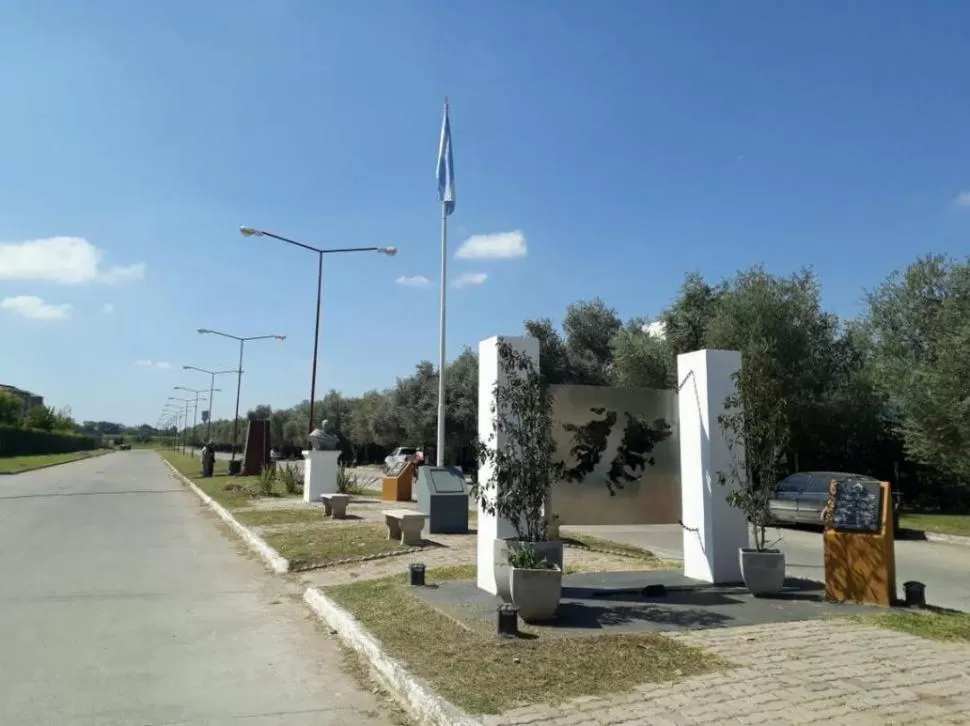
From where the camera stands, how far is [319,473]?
23.9 meters

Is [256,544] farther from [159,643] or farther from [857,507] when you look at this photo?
[857,507]

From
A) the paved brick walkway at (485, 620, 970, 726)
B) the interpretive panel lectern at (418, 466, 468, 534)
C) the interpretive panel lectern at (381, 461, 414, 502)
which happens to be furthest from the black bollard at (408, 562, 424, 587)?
the interpretive panel lectern at (381, 461, 414, 502)

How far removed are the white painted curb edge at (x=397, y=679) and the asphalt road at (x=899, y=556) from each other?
5131 millimetres

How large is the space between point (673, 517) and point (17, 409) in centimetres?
10401

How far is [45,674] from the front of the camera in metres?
6.16

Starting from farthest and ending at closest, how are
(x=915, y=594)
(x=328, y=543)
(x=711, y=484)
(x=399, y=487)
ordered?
(x=399, y=487), (x=328, y=543), (x=711, y=484), (x=915, y=594)

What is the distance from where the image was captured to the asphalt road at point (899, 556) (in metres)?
10.7

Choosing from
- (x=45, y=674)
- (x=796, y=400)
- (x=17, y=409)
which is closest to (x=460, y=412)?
(x=796, y=400)

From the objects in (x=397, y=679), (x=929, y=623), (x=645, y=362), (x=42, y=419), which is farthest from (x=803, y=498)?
(x=42, y=419)

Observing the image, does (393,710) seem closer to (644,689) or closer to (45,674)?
(644,689)

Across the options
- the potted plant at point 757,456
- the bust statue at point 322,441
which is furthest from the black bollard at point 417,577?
the bust statue at point 322,441

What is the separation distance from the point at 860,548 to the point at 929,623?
1132mm

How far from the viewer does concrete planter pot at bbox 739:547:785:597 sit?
8750mm

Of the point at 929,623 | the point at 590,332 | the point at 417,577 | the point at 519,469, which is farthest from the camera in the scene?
the point at 590,332
